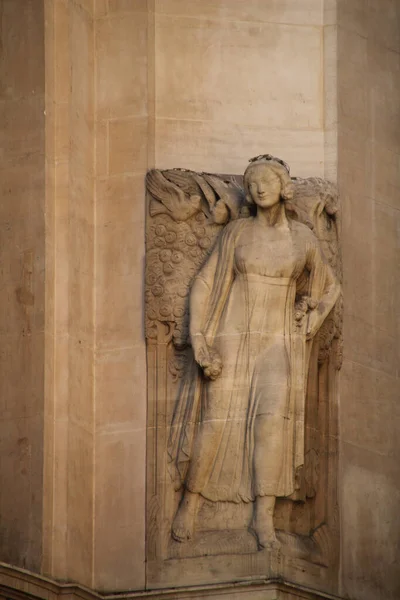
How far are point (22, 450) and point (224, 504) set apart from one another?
1.92 meters

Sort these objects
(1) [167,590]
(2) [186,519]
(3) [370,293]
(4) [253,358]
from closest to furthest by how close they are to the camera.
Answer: (1) [167,590] → (2) [186,519] → (4) [253,358] → (3) [370,293]

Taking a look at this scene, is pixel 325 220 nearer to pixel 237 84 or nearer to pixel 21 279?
pixel 237 84

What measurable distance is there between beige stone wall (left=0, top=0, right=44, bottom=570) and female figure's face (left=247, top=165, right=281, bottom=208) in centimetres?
199

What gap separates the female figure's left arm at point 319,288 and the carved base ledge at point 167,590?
2486mm

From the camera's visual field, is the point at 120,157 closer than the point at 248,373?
No

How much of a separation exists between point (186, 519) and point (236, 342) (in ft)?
5.57

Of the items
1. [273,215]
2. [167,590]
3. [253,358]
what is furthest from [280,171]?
[167,590]

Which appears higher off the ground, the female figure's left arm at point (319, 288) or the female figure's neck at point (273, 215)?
the female figure's neck at point (273, 215)

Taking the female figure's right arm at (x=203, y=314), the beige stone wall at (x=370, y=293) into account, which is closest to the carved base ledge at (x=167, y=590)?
the beige stone wall at (x=370, y=293)

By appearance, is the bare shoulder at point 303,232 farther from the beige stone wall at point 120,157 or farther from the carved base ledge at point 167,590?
the carved base ledge at point 167,590

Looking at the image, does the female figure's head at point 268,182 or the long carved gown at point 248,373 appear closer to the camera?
the long carved gown at point 248,373

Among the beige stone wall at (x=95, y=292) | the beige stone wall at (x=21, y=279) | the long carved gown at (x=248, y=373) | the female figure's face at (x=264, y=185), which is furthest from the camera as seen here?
the female figure's face at (x=264, y=185)

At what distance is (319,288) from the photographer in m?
31.8

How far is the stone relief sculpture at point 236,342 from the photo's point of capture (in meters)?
31.3
